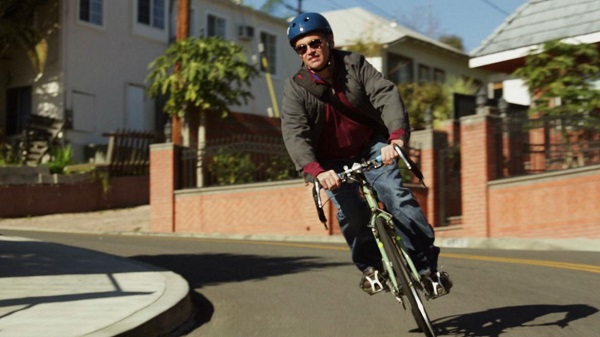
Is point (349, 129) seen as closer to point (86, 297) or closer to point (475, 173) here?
point (86, 297)

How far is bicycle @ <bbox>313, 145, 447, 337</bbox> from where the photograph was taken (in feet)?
20.3

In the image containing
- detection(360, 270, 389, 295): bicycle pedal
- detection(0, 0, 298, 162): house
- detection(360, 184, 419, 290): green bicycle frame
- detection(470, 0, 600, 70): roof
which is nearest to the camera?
detection(360, 184, 419, 290): green bicycle frame

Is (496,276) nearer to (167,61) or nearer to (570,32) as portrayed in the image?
(570,32)

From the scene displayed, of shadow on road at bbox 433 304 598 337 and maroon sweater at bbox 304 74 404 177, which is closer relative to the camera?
maroon sweater at bbox 304 74 404 177

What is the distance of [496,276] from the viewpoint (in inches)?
416

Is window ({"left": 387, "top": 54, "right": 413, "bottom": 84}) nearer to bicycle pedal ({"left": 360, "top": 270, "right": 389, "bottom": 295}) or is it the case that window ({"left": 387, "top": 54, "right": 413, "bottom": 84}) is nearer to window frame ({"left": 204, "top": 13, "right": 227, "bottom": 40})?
window frame ({"left": 204, "top": 13, "right": 227, "bottom": 40})

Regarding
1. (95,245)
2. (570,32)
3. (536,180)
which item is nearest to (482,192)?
(536,180)

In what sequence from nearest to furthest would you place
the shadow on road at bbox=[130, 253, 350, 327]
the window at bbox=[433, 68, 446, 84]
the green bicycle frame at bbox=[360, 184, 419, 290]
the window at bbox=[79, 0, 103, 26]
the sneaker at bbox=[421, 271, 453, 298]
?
the green bicycle frame at bbox=[360, 184, 419, 290] < the sneaker at bbox=[421, 271, 453, 298] < the shadow on road at bbox=[130, 253, 350, 327] < the window at bbox=[79, 0, 103, 26] < the window at bbox=[433, 68, 446, 84]

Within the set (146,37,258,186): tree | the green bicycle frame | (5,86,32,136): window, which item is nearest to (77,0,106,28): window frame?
(5,86,32,136): window

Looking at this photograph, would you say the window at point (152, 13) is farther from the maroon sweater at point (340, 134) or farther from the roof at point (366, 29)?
the maroon sweater at point (340, 134)

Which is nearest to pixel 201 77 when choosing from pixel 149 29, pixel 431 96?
pixel 149 29

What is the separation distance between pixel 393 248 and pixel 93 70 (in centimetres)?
2711

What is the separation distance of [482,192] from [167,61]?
36.8ft

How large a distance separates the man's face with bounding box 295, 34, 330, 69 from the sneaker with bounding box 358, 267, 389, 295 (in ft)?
4.92
